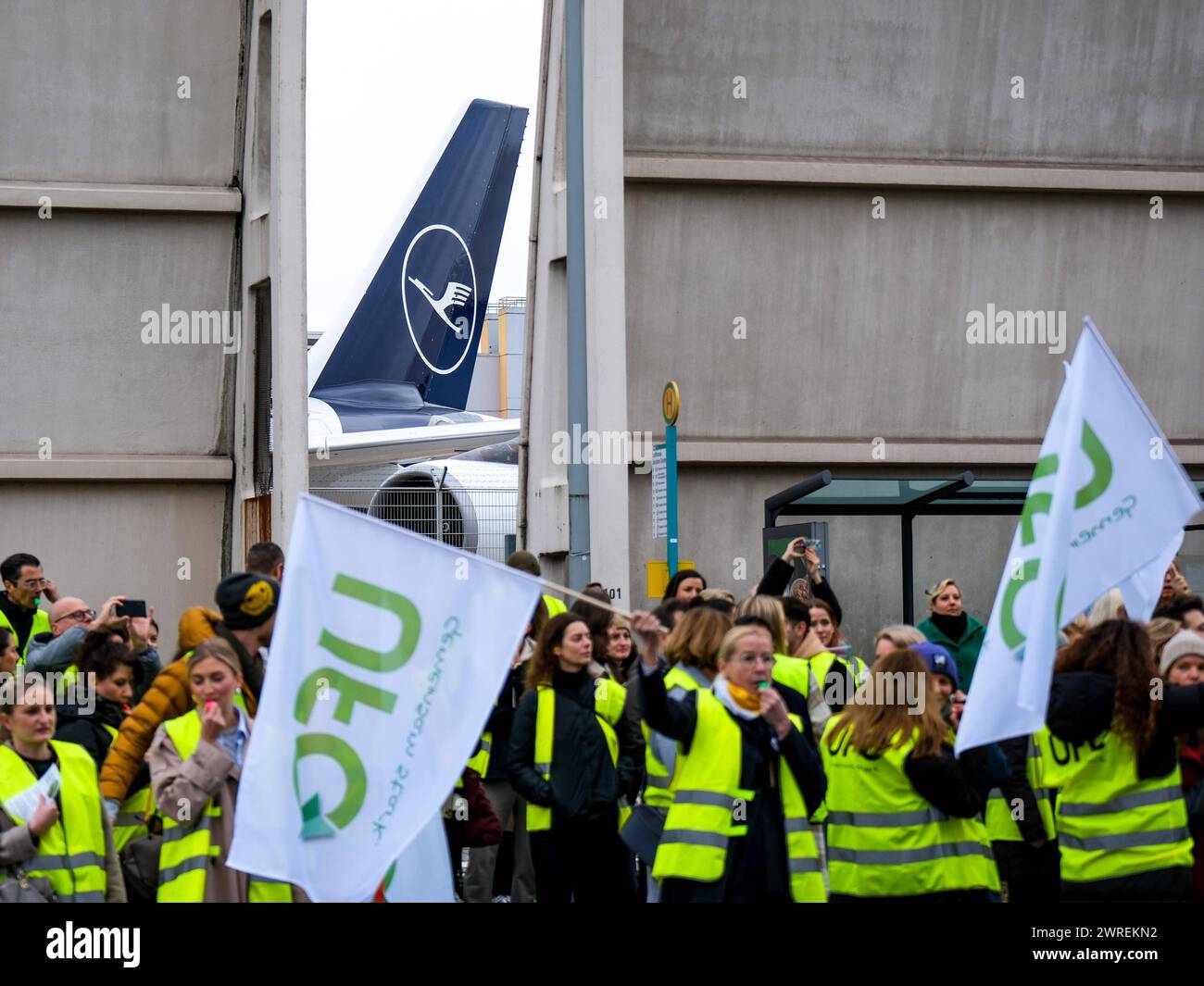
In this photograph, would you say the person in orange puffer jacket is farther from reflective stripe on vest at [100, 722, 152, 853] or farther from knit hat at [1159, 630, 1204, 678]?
knit hat at [1159, 630, 1204, 678]

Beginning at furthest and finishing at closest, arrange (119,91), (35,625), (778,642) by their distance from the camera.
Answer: (119,91) < (35,625) < (778,642)

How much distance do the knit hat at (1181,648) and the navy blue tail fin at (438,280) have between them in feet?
110

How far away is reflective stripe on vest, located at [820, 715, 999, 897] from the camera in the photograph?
655cm

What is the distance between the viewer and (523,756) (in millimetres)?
8148

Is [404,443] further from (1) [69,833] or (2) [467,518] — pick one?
(1) [69,833]

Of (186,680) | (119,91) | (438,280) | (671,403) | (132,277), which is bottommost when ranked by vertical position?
(186,680)

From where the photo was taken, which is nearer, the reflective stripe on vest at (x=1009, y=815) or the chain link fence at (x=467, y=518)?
the reflective stripe on vest at (x=1009, y=815)

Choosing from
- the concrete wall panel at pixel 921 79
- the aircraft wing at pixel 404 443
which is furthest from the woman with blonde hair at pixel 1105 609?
the aircraft wing at pixel 404 443

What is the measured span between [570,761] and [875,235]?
10121mm

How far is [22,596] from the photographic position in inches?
436

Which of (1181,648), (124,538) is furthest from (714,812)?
(124,538)

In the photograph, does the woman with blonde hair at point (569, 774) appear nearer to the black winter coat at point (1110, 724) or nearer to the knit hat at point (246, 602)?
the knit hat at point (246, 602)

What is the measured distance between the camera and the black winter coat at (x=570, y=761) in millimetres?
8133
